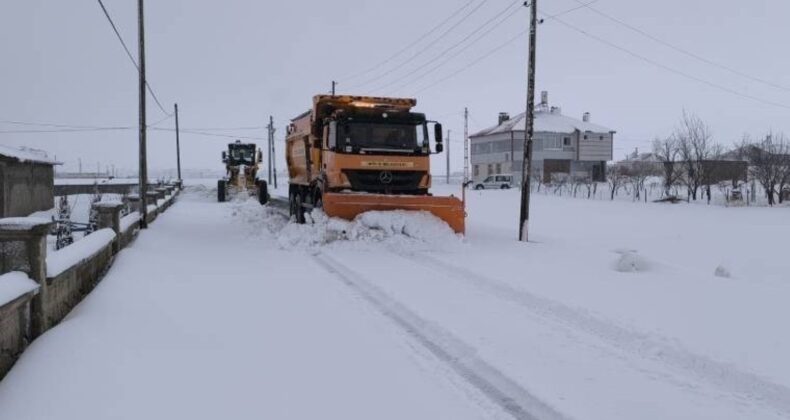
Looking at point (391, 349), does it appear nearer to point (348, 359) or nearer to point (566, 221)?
point (348, 359)

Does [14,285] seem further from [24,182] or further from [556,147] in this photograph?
[556,147]

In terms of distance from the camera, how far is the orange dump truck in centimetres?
1407

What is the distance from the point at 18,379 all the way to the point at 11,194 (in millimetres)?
25637

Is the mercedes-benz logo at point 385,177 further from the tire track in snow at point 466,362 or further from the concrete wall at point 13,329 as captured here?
the concrete wall at point 13,329

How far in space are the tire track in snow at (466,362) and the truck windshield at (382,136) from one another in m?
6.57

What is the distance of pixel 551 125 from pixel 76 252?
65080 millimetres

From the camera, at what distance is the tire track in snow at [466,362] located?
459 centimetres

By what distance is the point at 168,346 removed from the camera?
6.07m

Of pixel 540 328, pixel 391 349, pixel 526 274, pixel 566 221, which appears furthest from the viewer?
pixel 566 221

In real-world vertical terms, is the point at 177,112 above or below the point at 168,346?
above

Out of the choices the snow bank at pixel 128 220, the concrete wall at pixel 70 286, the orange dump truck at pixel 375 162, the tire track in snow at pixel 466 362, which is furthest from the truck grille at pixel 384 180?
the tire track in snow at pixel 466 362

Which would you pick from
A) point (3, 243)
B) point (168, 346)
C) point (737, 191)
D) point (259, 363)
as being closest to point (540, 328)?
point (259, 363)

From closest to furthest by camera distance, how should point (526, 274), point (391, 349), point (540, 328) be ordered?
point (391, 349)
point (540, 328)
point (526, 274)

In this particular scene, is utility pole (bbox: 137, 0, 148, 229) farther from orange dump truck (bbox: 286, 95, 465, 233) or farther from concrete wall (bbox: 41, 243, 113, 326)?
concrete wall (bbox: 41, 243, 113, 326)
